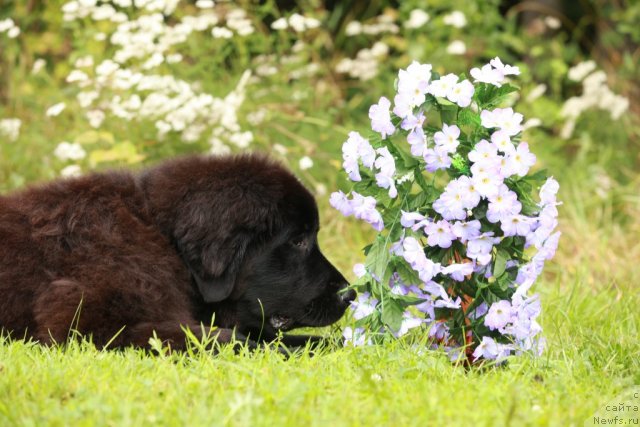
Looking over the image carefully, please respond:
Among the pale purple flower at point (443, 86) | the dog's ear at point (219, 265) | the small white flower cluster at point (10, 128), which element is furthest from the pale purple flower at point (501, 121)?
the small white flower cluster at point (10, 128)

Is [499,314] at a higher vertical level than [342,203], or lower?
lower

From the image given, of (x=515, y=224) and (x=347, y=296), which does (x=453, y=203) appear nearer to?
(x=515, y=224)

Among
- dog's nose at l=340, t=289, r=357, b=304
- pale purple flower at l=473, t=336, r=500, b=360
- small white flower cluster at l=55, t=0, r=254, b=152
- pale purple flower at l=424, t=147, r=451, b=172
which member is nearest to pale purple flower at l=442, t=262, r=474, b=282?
pale purple flower at l=473, t=336, r=500, b=360

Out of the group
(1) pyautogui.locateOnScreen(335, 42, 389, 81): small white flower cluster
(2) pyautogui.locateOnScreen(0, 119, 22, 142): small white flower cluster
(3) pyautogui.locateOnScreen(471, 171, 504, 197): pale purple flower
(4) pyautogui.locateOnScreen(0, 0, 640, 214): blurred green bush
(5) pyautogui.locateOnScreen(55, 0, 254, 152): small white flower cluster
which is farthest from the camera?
(1) pyautogui.locateOnScreen(335, 42, 389, 81): small white flower cluster

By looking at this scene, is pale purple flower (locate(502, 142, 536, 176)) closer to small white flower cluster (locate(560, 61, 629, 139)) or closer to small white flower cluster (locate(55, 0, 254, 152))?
small white flower cluster (locate(55, 0, 254, 152))

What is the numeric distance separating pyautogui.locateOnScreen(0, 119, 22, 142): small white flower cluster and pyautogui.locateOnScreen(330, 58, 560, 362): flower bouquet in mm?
3098

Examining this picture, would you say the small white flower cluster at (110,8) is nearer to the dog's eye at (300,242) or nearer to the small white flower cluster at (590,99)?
the dog's eye at (300,242)

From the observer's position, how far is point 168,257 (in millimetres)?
3152

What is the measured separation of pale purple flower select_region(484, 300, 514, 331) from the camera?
10.0 ft

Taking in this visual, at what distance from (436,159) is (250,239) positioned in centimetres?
75

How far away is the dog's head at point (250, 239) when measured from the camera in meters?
3.17

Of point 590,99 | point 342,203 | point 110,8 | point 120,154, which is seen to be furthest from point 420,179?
point 590,99

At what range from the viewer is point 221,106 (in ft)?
17.1

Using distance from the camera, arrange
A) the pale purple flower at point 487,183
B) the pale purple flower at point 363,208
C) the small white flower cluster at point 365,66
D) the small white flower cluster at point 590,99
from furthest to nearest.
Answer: the small white flower cluster at point 590,99, the small white flower cluster at point 365,66, the pale purple flower at point 363,208, the pale purple flower at point 487,183
